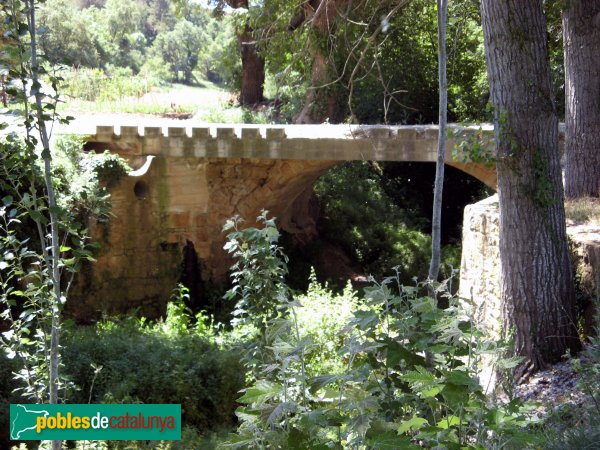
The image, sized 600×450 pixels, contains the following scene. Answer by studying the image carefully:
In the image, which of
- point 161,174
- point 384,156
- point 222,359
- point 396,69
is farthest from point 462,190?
point 222,359

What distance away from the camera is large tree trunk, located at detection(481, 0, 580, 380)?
556 cm

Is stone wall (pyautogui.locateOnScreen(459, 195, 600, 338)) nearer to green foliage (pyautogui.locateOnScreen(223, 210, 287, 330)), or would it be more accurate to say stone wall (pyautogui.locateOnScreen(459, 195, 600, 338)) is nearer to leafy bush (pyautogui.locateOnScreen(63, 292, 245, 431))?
green foliage (pyautogui.locateOnScreen(223, 210, 287, 330))

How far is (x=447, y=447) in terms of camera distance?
7.54ft

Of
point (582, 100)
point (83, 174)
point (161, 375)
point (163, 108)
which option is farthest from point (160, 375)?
point (163, 108)

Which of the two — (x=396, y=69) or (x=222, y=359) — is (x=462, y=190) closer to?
(x=396, y=69)

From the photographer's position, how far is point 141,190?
11836 mm

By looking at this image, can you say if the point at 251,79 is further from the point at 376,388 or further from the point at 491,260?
the point at 376,388

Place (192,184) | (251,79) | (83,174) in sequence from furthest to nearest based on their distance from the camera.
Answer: (251,79) → (192,184) → (83,174)

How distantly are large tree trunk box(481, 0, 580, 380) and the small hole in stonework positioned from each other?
7197mm

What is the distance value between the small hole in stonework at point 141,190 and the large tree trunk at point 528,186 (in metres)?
7.20

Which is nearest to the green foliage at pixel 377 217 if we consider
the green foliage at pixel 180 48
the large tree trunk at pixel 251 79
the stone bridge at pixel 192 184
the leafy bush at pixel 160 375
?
the stone bridge at pixel 192 184

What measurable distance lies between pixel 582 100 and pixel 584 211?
2.12 meters

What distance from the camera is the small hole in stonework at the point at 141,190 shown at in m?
11.7

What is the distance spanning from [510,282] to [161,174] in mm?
7255
